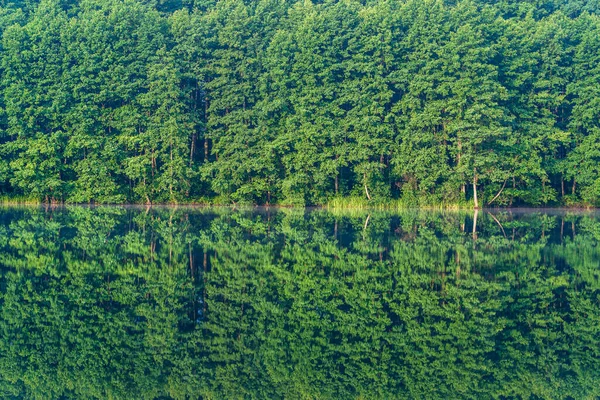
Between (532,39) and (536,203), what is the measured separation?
11.9 metres

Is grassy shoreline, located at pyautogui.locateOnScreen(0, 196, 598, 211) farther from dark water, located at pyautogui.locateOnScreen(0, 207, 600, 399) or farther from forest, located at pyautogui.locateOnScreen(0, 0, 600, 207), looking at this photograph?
dark water, located at pyautogui.locateOnScreen(0, 207, 600, 399)

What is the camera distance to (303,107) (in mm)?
42875

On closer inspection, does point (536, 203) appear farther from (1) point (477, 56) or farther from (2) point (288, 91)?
(2) point (288, 91)

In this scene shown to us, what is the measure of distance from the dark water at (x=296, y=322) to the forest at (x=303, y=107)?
24758 millimetres

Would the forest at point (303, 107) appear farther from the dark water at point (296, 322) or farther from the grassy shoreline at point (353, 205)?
the dark water at point (296, 322)

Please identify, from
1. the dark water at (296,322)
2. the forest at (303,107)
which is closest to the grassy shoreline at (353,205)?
the forest at (303,107)

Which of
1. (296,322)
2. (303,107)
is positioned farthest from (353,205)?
(296,322)

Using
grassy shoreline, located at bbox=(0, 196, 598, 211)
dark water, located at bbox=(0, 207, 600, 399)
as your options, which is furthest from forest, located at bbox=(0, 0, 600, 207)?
dark water, located at bbox=(0, 207, 600, 399)

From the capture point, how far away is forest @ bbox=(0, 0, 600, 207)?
4056cm

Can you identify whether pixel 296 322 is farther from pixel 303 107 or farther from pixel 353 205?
pixel 303 107

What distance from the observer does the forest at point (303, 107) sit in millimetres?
40562

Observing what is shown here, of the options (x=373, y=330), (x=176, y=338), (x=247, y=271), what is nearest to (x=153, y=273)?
(x=247, y=271)

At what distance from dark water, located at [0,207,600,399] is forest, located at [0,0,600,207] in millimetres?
24758

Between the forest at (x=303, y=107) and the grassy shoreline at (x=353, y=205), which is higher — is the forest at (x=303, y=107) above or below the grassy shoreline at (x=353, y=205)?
above
